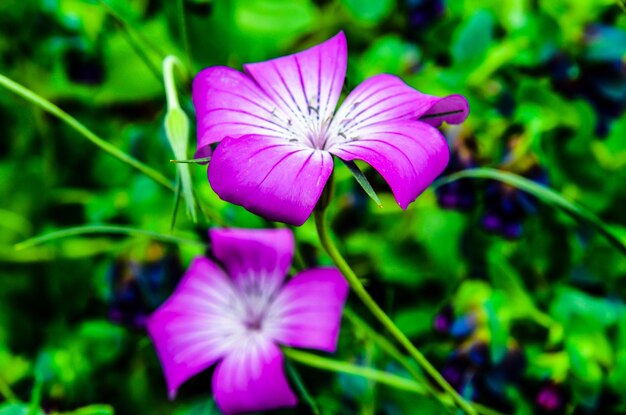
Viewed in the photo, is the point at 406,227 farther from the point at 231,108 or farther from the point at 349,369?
the point at 231,108

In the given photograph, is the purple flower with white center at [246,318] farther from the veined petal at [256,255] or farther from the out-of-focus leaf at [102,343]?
the out-of-focus leaf at [102,343]

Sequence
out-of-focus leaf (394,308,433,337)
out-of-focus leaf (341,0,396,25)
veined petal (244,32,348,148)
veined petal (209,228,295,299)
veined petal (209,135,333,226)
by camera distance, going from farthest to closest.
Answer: out-of-focus leaf (341,0,396,25)
out-of-focus leaf (394,308,433,337)
veined petal (209,228,295,299)
veined petal (244,32,348,148)
veined petal (209,135,333,226)

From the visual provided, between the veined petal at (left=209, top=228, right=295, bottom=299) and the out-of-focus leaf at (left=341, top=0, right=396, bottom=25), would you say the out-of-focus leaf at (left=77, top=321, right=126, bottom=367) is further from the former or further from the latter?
the out-of-focus leaf at (left=341, top=0, right=396, bottom=25)

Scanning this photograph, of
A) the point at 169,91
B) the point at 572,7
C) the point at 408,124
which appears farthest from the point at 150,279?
the point at 572,7

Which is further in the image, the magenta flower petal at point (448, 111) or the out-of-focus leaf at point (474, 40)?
the out-of-focus leaf at point (474, 40)

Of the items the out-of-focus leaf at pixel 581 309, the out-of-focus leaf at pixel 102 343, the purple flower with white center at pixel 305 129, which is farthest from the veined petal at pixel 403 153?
the out-of-focus leaf at pixel 102 343

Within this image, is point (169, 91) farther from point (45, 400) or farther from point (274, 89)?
point (45, 400)

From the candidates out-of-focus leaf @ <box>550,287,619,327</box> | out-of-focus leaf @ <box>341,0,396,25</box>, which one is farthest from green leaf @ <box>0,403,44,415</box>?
out-of-focus leaf @ <box>341,0,396,25</box>
